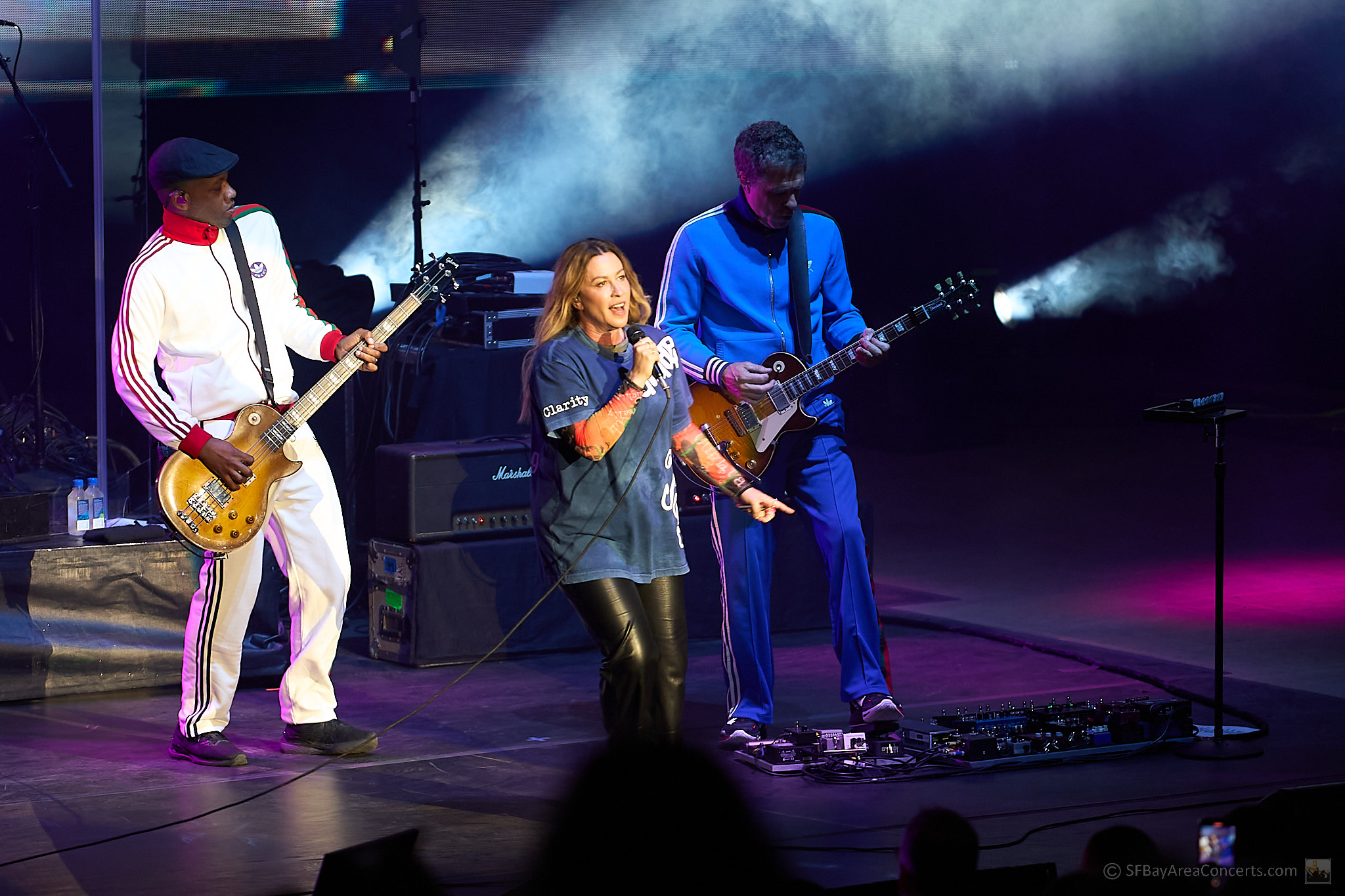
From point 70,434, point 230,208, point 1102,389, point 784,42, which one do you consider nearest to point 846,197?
point 784,42

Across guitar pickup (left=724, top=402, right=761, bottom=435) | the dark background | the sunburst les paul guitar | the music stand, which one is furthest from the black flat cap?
the dark background

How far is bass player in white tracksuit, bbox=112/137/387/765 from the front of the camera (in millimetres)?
5176

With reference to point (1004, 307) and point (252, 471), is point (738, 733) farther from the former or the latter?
point (1004, 307)

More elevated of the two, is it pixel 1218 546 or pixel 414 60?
pixel 414 60

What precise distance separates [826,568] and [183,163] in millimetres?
2513

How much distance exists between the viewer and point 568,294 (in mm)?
4441

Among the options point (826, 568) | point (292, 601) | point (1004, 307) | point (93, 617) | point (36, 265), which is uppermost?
point (1004, 307)

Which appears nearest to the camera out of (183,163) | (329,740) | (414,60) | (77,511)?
(183,163)

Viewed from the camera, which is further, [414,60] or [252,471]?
[414,60]

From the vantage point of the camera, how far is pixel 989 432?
12.8 meters

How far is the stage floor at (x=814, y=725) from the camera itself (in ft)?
13.8

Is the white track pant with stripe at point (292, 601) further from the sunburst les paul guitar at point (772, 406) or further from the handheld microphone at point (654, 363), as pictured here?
the handheld microphone at point (654, 363)

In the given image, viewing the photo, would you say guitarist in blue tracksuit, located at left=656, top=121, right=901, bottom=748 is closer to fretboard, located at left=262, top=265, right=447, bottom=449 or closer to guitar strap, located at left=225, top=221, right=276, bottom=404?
fretboard, located at left=262, top=265, right=447, bottom=449

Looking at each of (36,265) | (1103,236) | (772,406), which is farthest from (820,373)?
(1103,236)
